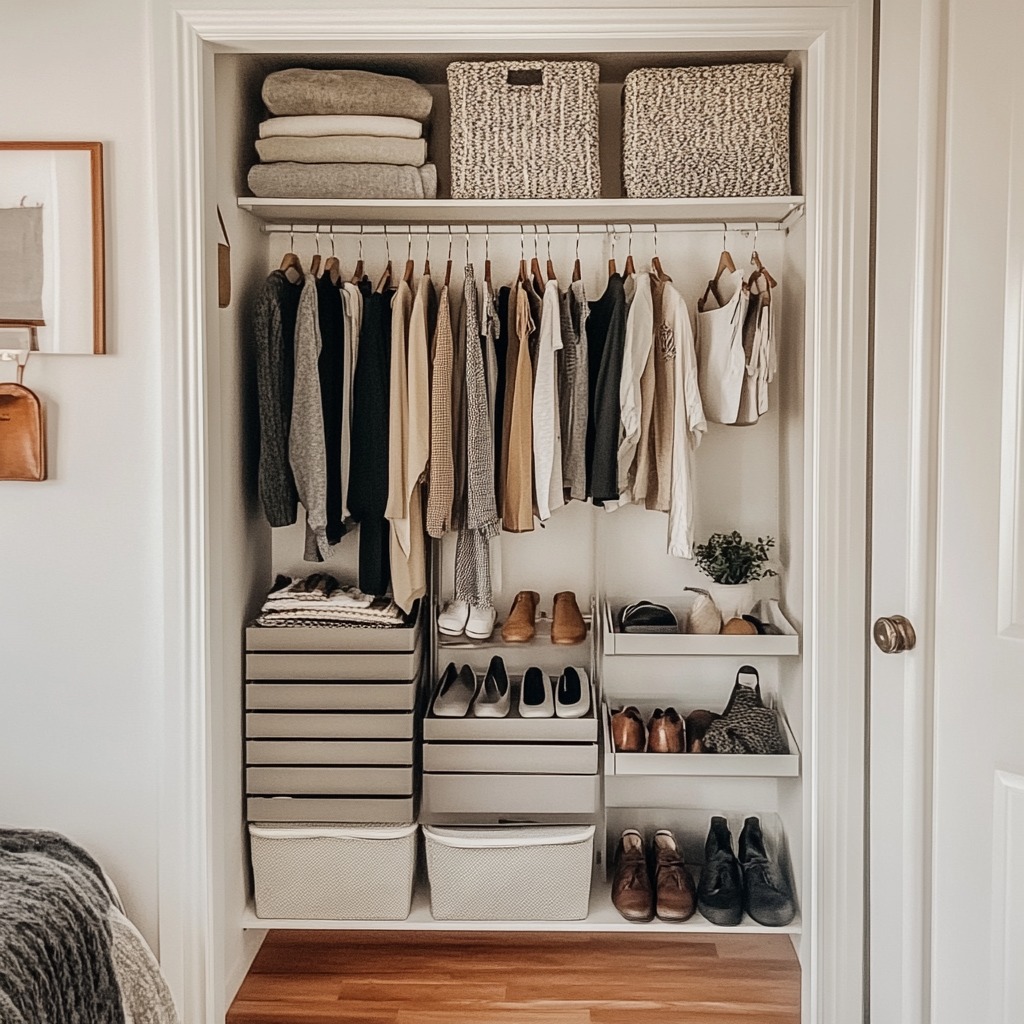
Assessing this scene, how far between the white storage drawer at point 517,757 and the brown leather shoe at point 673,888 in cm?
32

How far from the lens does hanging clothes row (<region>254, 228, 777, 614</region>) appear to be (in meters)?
2.47

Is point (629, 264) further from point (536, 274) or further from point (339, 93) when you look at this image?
point (339, 93)

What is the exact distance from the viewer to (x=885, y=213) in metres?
1.97

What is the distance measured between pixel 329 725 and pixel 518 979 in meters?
0.76

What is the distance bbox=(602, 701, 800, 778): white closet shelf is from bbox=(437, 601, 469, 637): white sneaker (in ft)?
1.64

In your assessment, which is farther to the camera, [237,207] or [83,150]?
[237,207]

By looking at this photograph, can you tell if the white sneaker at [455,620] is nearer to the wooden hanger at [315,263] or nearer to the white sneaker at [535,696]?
the white sneaker at [535,696]

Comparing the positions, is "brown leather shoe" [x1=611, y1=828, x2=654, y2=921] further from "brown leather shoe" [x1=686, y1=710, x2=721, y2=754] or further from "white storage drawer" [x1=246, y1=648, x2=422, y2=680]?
"white storage drawer" [x1=246, y1=648, x2=422, y2=680]

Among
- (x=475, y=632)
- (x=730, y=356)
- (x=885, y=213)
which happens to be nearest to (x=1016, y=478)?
(x=885, y=213)

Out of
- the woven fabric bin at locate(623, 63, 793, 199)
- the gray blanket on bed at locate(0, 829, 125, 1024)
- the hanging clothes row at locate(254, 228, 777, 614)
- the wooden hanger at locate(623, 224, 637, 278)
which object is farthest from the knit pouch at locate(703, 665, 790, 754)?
the gray blanket on bed at locate(0, 829, 125, 1024)

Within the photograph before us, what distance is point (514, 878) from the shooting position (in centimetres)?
250

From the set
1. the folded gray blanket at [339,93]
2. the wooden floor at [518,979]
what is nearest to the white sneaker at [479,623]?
the wooden floor at [518,979]

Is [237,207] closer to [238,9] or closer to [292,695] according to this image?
[238,9]

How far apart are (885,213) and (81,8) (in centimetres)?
163
